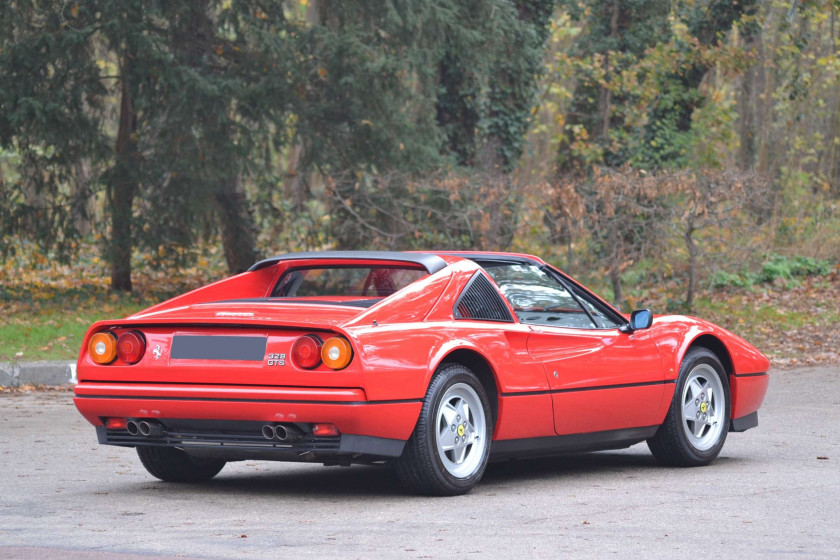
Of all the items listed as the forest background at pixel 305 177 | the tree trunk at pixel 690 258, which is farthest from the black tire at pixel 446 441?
the tree trunk at pixel 690 258

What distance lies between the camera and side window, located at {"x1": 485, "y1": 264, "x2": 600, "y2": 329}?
23.7ft

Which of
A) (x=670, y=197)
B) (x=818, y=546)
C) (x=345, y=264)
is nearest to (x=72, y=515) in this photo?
(x=345, y=264)

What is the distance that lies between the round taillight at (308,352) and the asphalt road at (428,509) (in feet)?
2.32

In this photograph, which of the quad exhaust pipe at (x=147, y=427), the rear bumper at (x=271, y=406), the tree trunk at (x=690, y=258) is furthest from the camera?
the tree trunk at (x=690, y=258)

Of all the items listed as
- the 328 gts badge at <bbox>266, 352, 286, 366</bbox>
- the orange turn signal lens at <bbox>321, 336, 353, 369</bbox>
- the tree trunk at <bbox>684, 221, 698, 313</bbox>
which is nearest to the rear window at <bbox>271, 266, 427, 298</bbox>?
the orange turn signal lens at <bbox>321, 336, 353, 369</bbox>

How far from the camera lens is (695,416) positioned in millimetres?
7840

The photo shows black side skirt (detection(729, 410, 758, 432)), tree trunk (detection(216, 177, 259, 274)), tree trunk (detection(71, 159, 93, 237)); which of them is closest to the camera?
black side skirt (detection(729, 410, 758, 432))

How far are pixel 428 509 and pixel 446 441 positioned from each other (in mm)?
433

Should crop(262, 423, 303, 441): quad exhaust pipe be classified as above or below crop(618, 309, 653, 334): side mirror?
below

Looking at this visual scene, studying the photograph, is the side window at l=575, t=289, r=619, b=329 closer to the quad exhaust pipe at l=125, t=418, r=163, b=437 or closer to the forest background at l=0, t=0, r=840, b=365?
the quad exhaust pipe at l=125, t=418, r=163, b=437

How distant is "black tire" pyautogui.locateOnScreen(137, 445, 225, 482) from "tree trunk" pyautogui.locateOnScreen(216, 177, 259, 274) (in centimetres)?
1394

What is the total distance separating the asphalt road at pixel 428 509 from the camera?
199 inches

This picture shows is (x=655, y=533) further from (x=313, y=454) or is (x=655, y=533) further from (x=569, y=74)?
(x=569, y=74)

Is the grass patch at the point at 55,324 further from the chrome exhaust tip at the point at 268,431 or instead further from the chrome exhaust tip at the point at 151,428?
the chrome exhaust tip at the point at 268,431
